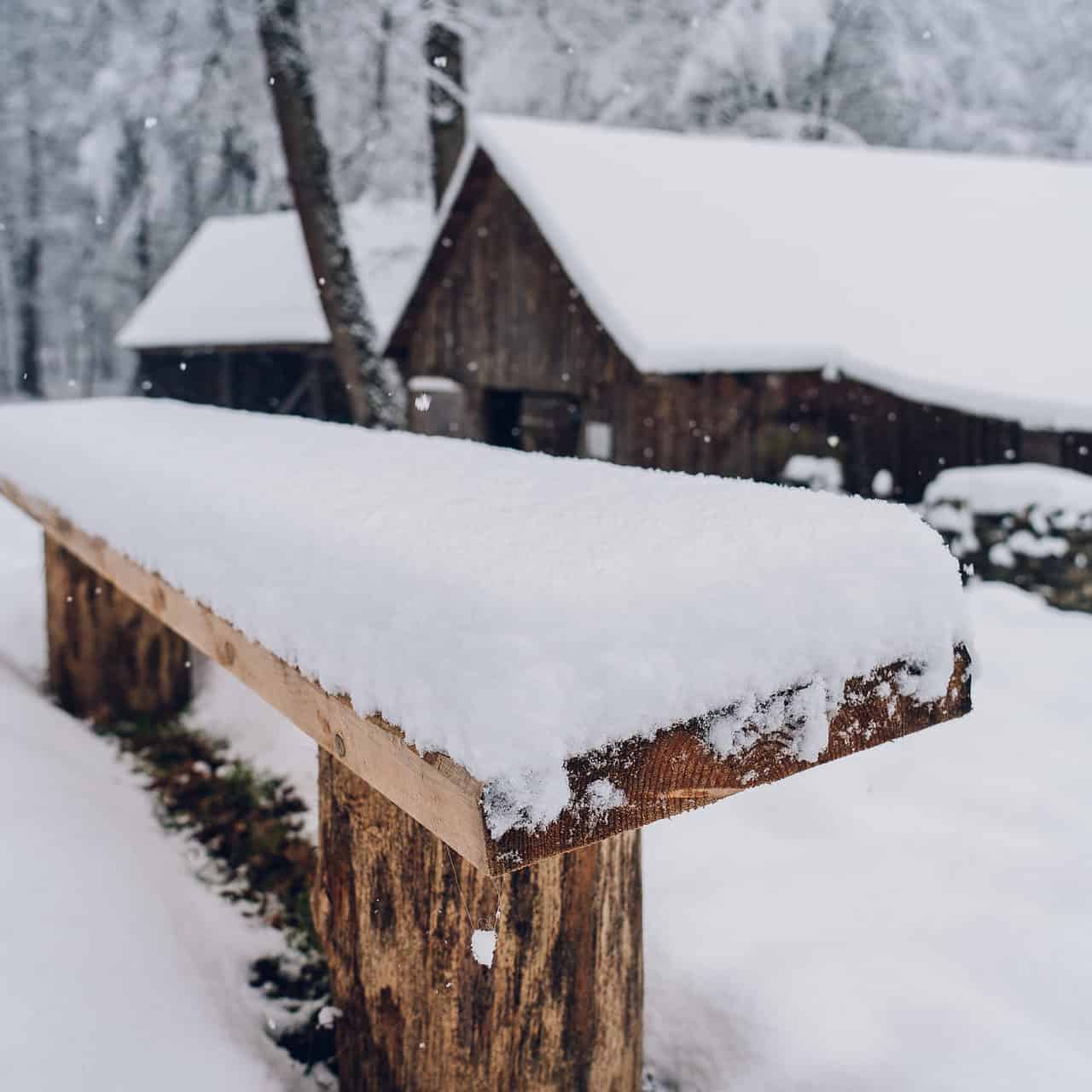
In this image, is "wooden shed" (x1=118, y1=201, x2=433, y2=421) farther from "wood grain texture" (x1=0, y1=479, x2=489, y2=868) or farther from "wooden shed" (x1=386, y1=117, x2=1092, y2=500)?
"wood grain texture" (x1=0, y1=479, x2=489, y2=868)

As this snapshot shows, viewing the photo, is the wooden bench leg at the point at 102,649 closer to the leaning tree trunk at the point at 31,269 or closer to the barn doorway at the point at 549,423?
the barn doorway at the point at 549,423

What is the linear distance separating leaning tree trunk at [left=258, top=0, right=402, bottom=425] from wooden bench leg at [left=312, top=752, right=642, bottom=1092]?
787 centimetres

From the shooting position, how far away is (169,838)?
3.16 meters

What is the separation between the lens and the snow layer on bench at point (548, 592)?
108 cm

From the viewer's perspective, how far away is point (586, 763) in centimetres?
110

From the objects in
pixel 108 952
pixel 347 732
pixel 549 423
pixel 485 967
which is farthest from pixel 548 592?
pixel 549 423

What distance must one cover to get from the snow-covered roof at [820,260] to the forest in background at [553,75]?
273 cm

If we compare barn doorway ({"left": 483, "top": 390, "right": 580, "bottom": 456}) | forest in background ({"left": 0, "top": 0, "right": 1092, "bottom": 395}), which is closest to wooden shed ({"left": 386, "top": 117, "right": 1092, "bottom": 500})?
barn doorway ({"left": 483, "top": 390, "right": 580, "bottom": 456})

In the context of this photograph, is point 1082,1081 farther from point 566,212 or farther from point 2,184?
point 2,184

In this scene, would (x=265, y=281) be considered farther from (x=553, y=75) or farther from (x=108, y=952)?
(x=108, y=952)

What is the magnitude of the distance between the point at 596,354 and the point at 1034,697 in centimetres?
461

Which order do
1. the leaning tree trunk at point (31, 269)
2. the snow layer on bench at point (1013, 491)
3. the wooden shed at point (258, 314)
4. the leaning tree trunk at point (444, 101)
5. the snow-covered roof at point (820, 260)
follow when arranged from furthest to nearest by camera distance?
1. the leaning tree trunk at point (31, 269)
2. the wooden shed at point (258, 314)
3. the leaning tree trunk at point (444, 101)
4. the snow-covered roof at point (820, 260)
5. the snow layer on bench at point (1013, 491)

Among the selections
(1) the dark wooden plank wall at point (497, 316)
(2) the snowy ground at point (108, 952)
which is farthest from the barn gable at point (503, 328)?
(2) the snowy ground at point (108, 952)

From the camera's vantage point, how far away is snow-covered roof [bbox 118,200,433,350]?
13.7 meters
